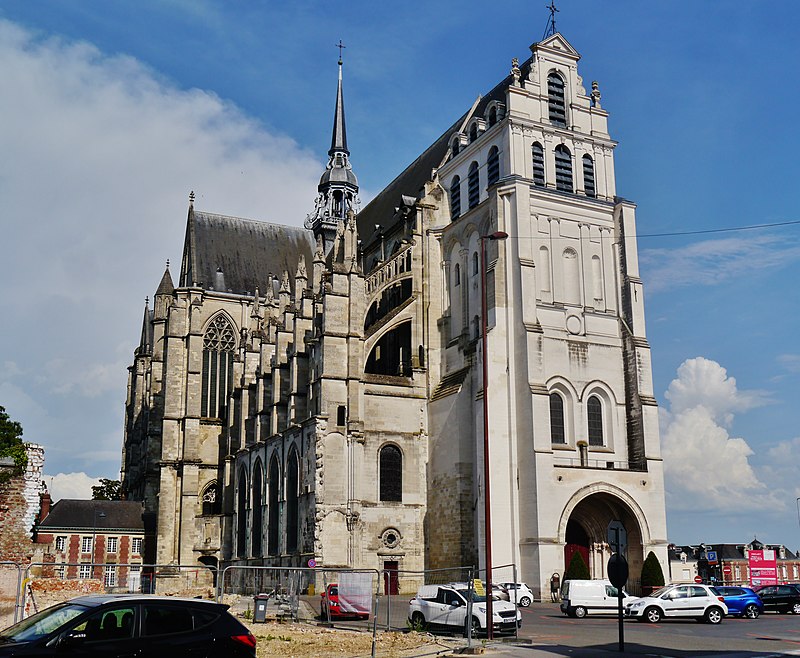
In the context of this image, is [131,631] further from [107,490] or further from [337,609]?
[107,490]

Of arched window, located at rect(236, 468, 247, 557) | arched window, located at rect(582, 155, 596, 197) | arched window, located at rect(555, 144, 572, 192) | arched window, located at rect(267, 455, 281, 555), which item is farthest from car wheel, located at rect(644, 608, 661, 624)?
arched window, located at rect(236, 468, 247, 557)

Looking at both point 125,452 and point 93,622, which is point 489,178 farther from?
point 125,452

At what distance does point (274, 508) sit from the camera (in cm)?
4669

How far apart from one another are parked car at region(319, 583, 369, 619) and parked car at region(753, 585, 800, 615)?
15.4m

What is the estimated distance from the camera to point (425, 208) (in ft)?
152

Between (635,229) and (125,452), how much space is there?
4738 cm

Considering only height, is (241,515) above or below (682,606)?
above

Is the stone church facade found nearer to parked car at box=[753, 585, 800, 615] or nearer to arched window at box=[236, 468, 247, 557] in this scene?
arched window at box=[236, 468, 247, 557]

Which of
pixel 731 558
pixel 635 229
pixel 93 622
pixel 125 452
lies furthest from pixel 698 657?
pixel 731 558

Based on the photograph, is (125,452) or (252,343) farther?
(125,452)

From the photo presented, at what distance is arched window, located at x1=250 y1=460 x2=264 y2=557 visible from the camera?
4809 centimetres

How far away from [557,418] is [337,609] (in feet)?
55.3

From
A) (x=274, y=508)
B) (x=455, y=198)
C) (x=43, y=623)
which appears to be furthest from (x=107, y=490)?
(x=43, y=623)

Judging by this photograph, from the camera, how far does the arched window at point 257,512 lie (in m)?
48.1
